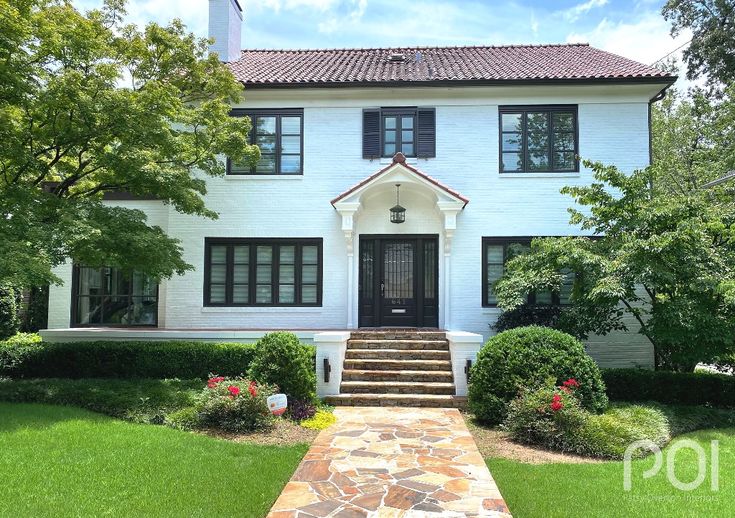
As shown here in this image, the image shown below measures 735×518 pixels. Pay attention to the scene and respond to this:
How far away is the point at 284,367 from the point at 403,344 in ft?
10.4

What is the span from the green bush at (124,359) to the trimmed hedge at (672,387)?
281 inches

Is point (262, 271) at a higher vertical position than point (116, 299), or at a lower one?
higher

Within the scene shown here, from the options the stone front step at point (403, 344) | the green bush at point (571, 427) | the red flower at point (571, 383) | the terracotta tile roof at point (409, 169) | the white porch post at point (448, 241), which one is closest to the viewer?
the green bush at point (571, 427)

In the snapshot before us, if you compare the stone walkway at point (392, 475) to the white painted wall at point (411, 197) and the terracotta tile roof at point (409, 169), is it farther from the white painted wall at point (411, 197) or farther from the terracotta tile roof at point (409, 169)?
the terracotta tile roof at point (409, 169)

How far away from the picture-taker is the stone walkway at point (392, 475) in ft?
15.0

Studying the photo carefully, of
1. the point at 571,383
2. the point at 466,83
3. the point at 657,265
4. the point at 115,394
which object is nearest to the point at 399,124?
the point at 466,83

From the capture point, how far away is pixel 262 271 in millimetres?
12586

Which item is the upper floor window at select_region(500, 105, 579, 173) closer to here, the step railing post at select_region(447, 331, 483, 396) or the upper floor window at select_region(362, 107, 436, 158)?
the upper floor window at select_region(362, 107, 436, 158)

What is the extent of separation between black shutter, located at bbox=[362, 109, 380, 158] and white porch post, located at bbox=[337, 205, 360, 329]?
1.69 metres

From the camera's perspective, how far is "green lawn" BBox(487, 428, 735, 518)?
14.9 ft

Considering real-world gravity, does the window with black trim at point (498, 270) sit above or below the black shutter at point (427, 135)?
below

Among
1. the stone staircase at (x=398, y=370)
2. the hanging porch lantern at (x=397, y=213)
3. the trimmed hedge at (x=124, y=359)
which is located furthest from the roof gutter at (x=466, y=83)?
the trimmed hedge at (x=124, y=359)

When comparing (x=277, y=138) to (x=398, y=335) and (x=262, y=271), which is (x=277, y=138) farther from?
(x=398, y=335)

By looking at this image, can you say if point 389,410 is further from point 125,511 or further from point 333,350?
point 125,511
